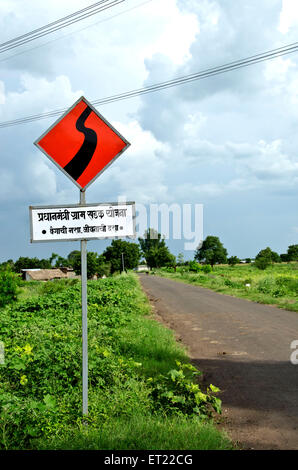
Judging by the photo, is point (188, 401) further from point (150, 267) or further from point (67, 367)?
point (150, 267)

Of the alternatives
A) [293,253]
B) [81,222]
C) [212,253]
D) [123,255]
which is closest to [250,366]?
[81,222]

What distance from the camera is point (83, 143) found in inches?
188

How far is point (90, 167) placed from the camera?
188 inches

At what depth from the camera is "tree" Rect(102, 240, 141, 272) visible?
105 meters

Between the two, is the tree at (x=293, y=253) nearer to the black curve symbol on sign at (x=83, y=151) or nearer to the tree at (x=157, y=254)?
the tree at (x=157, y=254)

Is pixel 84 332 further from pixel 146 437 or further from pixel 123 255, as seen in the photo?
pixel 123 255

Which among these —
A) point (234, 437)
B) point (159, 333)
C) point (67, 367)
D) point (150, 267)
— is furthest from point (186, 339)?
point (150, 267)

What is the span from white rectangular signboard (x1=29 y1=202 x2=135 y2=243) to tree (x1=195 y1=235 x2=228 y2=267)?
105590mm

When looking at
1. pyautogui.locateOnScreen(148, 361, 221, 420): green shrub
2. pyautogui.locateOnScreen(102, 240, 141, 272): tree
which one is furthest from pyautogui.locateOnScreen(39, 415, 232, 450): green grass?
pyautogui.locateOnScreen(102, 240, 141, 272): tree

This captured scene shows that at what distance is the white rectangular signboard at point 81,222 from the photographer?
15.2 feet

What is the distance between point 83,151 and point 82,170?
0.23m

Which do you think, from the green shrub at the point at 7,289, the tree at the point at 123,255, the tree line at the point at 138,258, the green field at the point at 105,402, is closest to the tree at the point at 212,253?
the tree line at the point at 138,258

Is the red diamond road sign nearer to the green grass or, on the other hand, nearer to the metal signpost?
the metal signpost
